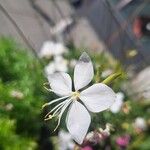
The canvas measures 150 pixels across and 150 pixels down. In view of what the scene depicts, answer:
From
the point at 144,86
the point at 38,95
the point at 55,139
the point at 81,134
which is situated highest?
the point at 81,134

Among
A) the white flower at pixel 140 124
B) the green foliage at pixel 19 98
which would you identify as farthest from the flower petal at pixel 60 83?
the white flower at pixel 140 124

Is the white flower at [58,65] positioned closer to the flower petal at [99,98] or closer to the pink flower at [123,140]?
the pink flower at [123,140]

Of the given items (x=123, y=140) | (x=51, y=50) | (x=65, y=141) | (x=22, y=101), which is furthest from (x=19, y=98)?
(x=51, y=50)

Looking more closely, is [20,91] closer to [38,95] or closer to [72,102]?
[38,95]

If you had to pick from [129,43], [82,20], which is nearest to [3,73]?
[129,43]

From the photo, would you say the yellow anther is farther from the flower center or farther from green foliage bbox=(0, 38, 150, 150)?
green foliage bbox=(0, 38, 150, 150)

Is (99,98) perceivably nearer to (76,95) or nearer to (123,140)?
(76,95)

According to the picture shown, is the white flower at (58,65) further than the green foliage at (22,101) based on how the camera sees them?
Yes
